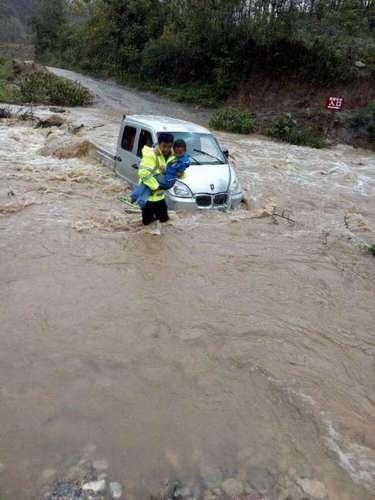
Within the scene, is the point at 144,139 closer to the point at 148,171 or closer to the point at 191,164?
the point at 191,164

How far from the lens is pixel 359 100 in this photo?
68.0 ft

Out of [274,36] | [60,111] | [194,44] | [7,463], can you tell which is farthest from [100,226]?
[194,44]

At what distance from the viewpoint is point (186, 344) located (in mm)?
4684

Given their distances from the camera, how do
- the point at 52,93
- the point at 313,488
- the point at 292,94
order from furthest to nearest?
the point at 52,93, the point at 292,94, the point at 313,488

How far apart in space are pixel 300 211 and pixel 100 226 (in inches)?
157

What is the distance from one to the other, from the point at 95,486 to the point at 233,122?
17999 millimetres

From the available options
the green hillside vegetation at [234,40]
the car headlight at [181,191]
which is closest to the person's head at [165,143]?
the car headlight at [181,191]

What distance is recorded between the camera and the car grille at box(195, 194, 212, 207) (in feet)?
25.7

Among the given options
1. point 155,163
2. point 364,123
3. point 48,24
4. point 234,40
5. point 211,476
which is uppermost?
point 234,40

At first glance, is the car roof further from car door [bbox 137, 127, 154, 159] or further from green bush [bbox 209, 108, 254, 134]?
green bush [bbox 209, 108, 254, 134]

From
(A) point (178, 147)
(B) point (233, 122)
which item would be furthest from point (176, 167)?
(B) point (233, 122)

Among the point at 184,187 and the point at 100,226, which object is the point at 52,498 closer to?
the point at 100,226

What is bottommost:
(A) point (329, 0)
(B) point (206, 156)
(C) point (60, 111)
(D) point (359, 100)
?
(C) point (60, 111)

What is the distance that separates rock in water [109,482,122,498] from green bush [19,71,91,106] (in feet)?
76.2
